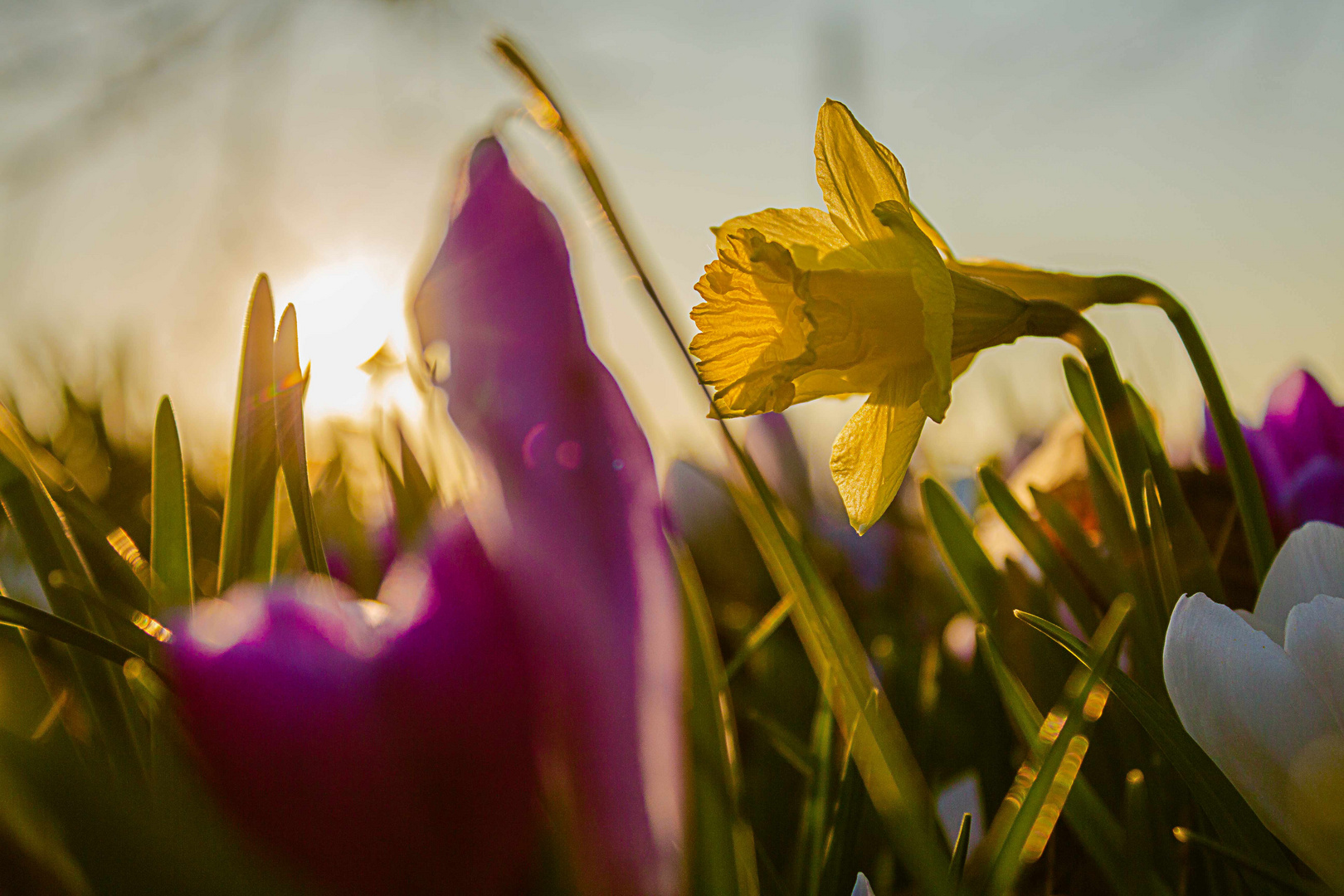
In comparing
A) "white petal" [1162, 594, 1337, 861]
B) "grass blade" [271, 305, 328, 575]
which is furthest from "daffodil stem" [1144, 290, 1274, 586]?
"grass blade" [271, 305, 328, 575]

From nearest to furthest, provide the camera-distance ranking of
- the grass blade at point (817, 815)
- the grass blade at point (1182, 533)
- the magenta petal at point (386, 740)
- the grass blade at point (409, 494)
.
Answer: the magenta petal at point (386, 740)
the grass blade at point (817, 815)
the grass blade at point (1182, 533)
the grass blade at point (409, 494)

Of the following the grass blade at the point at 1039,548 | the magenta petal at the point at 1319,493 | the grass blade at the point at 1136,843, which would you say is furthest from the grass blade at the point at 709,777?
the magenta petal at the point at 1319,493

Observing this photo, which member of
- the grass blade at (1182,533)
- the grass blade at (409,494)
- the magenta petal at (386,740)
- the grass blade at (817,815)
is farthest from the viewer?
the grass blade at (409,494)

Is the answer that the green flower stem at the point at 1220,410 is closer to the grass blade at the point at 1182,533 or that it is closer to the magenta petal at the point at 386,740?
the grass blade at the point at 1182,533

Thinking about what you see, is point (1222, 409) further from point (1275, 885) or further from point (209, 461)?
point (209, 461)

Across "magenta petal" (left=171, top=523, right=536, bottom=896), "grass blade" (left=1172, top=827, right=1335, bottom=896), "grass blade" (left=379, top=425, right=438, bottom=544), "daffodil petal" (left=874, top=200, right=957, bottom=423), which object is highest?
"grass blade" (left=379, top=425, right=438, bottom=544)

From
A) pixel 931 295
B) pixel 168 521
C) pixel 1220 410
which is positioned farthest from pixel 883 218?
pixel 168 521

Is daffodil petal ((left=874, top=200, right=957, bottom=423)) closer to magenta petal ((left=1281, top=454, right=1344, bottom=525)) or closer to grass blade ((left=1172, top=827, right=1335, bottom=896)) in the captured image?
grass blade ((left=1172, top=827, right=1335, bottom=896))
